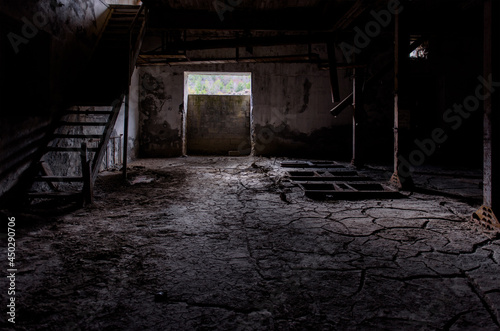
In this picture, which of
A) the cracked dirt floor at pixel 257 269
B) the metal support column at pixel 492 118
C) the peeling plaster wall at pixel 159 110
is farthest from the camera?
the peeling plaster wall at pixel 159 110

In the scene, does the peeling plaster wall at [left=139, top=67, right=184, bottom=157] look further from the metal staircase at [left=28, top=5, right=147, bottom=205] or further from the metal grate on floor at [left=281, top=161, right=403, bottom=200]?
the metal grate on floor at [left=281, top=161, right=403, bottom=200]

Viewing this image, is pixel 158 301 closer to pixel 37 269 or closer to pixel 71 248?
pixel 37 269

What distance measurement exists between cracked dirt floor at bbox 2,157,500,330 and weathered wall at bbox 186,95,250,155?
9593mm

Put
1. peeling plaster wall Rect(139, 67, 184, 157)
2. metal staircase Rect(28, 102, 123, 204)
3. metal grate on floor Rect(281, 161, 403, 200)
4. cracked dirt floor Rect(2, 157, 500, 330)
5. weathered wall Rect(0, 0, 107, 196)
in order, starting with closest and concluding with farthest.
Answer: cracked dirt floor Rect(2, 157, 500, 330) → weathered wall Rect(0, 0, 107, 196) → metal staircase Rect(28, 102, 123, 204) → metal grate on floor Rect(281, 161, 403, 200) → peeling plaster wall Rect(139, 67, 184, 157)

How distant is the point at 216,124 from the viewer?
13.2 metres

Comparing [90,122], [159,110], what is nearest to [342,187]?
[90,122]

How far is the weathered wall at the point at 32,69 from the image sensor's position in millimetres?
3531

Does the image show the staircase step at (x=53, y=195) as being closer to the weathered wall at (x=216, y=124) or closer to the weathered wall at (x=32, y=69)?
the weathered wall at (x=32, y=69)

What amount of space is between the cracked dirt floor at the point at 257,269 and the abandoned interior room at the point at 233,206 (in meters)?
0.01

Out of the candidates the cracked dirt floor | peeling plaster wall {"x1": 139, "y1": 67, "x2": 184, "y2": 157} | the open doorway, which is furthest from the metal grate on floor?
the open doorway

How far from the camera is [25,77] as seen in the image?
415cm

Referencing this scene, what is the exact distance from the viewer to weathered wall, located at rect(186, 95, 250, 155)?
13.1 meters

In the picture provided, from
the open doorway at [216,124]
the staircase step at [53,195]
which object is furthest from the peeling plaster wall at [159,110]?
the staircase step at [53,195]

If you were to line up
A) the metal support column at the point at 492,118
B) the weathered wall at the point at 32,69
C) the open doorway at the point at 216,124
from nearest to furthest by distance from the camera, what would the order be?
the metal support column at the point at 492,118 < the weathered wall at the point at 32,69 < the open doorway at the point at 216,124
